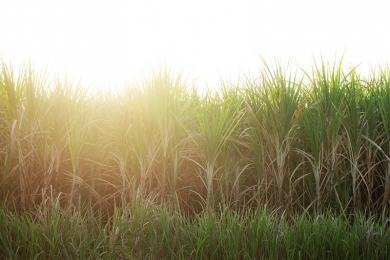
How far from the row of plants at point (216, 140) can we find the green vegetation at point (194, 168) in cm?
1

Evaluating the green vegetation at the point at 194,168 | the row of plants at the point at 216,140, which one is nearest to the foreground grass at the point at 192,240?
the green vegetation at the point at 194,168

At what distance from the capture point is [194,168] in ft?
14.8

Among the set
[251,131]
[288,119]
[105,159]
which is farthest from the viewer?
[105,159]

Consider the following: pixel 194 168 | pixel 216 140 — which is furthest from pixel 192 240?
pixel 194 168

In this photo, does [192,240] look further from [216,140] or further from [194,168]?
[194,168]

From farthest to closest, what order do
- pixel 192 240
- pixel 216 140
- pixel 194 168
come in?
1. pixel 194 168
2. pixel 216 140
3. pixel 192 240

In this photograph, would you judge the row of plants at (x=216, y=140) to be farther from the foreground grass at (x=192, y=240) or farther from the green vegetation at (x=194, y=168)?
the foreground grass at (x=192, y=240)

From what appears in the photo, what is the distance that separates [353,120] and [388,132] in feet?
1.75

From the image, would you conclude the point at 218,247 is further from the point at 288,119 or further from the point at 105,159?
the point at 105,159

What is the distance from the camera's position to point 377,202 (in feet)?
14.3

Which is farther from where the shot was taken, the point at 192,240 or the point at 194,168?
the point at 194,168

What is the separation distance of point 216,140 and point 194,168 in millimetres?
814

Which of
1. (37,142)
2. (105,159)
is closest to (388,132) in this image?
(105,159)

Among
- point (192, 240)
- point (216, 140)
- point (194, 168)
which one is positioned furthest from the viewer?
point (194, 168)
